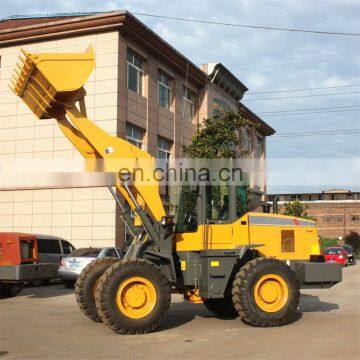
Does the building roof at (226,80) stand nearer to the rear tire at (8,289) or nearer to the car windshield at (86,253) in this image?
the car windshield at (86,253)

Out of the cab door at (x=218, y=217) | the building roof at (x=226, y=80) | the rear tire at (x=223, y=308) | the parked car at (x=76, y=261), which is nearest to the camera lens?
the cab door at (x=218, y=217)

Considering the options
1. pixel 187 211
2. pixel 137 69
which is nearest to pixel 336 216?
pixel 137 69

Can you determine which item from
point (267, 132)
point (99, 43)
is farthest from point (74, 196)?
point (267, 132)

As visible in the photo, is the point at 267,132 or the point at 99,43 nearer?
the point at 99,43

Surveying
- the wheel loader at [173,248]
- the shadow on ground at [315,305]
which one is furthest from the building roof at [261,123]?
the wheel loader at [173,248]

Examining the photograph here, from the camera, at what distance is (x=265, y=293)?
10.0 metres

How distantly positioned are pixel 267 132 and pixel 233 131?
31932 millimetres

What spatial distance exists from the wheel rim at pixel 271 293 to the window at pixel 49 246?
12036mm

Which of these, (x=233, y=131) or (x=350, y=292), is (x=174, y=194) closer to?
(x=350, y=292)

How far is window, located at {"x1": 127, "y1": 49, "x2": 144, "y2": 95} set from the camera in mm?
26956

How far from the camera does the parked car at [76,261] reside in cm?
1823

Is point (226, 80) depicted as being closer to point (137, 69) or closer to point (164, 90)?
point (164, 90)

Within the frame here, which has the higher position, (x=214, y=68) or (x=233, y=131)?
(x=214, y=68)

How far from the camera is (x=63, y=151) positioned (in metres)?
25.7
